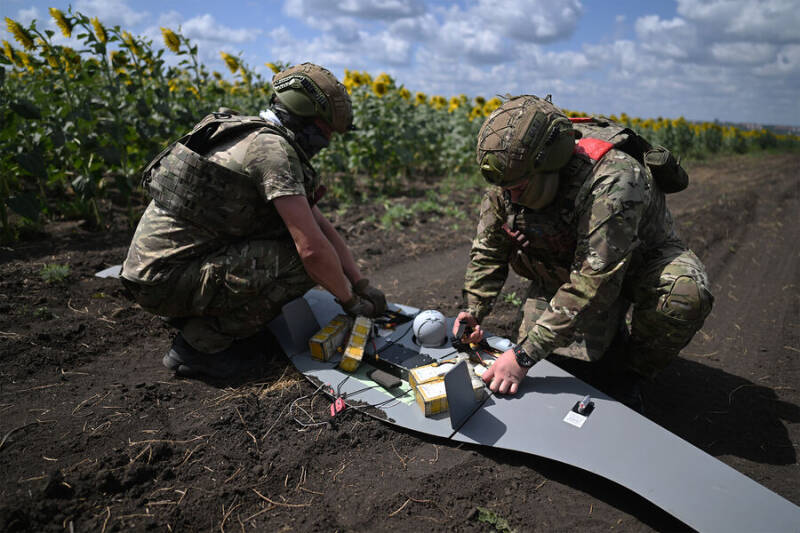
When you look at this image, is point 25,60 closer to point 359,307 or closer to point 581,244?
point 359,307

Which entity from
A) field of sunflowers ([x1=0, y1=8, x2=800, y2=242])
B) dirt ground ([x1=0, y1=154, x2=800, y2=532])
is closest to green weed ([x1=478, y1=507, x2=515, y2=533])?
dirt ground ([x1=0, y1=154, x2=800, y2=532])

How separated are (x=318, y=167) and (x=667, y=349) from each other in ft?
20.2

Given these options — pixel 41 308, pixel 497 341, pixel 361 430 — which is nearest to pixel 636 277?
pixel 497 341

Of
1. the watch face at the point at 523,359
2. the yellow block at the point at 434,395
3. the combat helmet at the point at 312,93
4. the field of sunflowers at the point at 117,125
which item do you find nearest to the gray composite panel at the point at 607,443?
the yellow block at the point at 434,395

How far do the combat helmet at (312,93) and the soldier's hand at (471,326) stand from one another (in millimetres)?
1411

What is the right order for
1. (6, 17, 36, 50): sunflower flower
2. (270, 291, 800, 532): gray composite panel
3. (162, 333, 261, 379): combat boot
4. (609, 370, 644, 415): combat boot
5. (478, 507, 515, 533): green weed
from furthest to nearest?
(6, 17, 36, 50): sunflower flower < (162, 333, 261, 379): combat boot < (609, 370, 644, 415): combat boot < (478, 507, 515, 533): green weed < (270, 291, 800, 532): gray composite panel

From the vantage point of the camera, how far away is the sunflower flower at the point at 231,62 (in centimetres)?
730

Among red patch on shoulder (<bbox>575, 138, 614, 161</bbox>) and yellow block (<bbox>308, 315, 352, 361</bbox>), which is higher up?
red patch on shoulder (<bbox>575, 138, 614, 161</bbox>)

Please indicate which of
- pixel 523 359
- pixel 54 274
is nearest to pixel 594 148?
pixel 523 359

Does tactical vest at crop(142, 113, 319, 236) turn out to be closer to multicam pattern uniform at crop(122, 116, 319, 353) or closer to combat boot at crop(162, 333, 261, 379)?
multicam pattern uniform at crop(122, 116, 319, 353)

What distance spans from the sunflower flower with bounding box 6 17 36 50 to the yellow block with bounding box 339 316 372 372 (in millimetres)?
4649

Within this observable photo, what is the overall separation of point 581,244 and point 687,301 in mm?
695

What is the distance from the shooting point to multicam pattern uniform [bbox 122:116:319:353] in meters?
2.58

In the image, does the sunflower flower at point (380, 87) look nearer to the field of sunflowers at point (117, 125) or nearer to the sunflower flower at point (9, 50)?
the field of sunflowers at point (117, 125)
